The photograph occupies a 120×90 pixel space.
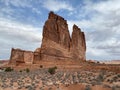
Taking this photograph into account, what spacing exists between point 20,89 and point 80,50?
150 feet

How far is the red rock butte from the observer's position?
50.8 meters

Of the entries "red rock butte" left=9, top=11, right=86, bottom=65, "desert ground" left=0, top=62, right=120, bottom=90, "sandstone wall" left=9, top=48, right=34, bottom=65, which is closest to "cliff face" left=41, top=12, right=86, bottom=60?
"red rock butte" left=9, top=11, right=86, bottom=65

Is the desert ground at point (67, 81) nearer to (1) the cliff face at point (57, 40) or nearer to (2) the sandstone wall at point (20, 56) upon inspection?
(1) the cliff face at point (57, 40)

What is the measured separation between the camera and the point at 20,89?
56.3 ft

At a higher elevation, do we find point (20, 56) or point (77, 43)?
point (77, 43)

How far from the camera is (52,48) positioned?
170 ft

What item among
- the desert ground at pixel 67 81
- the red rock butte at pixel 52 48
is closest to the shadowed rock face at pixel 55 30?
the red rock butte at pixel 52 48

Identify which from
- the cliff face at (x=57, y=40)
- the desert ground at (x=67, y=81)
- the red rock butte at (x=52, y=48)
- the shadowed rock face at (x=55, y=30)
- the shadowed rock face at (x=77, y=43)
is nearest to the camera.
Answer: the desert ground at (x=67, y=81)

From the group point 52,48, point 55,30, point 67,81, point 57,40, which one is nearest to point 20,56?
point 52,48

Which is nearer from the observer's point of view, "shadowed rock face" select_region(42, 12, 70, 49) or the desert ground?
the desert ground

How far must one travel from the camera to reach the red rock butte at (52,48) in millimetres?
50844

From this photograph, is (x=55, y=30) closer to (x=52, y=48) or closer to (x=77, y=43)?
(x=52, y=48)

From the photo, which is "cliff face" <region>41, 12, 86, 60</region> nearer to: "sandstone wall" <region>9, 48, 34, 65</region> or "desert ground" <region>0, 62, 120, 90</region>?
"sandstone wall" <region>9, 48, 34, 65</region>

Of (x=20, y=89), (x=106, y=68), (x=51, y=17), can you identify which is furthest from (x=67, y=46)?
(x=20, y=89)
